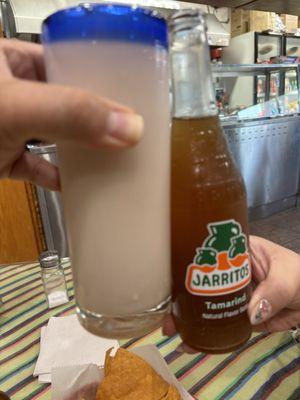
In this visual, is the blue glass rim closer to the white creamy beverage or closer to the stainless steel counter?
the white creamy beverage

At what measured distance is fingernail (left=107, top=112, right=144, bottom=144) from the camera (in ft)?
1.00

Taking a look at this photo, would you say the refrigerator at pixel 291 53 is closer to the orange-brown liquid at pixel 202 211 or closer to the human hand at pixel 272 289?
the human hand at pixel 272 289

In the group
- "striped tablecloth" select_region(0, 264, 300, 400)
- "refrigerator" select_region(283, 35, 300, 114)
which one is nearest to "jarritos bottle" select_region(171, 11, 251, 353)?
"striped tablecloth" select_region(0, 264, 300, 400)

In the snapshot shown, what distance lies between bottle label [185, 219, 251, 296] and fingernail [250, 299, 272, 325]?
82 millimetres

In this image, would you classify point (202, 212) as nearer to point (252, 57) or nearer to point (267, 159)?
point (267, 159)

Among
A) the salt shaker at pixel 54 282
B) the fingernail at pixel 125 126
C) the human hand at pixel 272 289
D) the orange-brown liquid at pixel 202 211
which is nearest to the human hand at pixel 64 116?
the fingernail at pixel 125 126

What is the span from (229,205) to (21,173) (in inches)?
14.6

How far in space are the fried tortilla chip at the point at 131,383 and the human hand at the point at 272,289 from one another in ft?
0.24

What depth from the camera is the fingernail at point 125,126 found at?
30 centimetres

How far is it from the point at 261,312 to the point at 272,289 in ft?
0.21

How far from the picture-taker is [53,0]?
2979 mm

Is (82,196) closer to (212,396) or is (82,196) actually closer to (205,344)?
(205,344)

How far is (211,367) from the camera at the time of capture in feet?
2.24

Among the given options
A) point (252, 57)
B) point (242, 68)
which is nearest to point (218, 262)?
point (242, 68)
